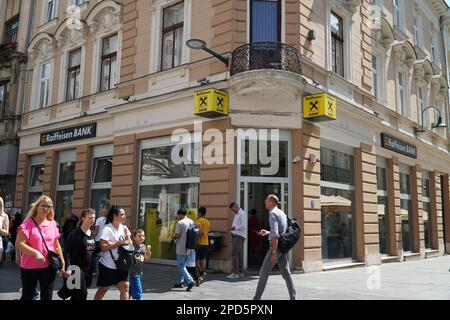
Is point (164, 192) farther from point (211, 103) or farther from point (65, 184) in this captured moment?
point (65, 184)

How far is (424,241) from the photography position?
17.6 meters

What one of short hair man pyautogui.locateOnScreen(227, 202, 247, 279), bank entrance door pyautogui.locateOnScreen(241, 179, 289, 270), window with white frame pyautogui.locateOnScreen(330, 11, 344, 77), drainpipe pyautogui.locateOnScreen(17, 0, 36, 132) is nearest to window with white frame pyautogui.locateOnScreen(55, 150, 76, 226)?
drainpipe pyautogui.locateOnScreen(17, 0, 36, 132)

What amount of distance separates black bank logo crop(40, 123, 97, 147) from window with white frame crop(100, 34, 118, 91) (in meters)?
1.50

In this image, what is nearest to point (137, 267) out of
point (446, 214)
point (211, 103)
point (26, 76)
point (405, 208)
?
point (211, 103)

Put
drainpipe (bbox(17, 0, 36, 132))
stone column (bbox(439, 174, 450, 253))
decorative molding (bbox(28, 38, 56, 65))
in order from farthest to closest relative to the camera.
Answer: stone column (bbox(439, 174, 450, 253)) < drainpipe (bbox(17, 0, 36, 132)) < decorative molding (bbox(28, 38, 56, 65))

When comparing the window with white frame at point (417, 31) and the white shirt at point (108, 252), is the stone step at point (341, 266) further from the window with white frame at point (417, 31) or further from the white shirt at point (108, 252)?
the window with white frame at point (417, 31)

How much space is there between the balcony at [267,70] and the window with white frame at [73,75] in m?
7.95

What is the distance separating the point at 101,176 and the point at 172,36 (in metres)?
5.41

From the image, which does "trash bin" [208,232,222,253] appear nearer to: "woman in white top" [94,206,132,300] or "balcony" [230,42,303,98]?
"balcony" [230,42,303,98]

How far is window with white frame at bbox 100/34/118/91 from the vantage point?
49.2ft

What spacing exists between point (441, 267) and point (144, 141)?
10142 mm

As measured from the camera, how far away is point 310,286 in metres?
8.99

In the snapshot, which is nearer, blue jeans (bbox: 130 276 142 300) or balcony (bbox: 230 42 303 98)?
blue jeans (bbox: 130 276 142 300)
